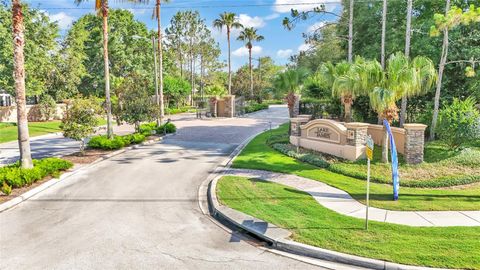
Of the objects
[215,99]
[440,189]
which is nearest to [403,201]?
[440,189]

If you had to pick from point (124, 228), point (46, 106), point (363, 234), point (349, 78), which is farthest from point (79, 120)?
point (46, 106)

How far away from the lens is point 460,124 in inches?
608

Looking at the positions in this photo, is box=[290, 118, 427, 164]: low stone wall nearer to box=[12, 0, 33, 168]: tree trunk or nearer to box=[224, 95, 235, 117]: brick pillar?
box=[12, 0, 33, 168]: tree trunk

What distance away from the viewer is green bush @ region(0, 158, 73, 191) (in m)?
12.4

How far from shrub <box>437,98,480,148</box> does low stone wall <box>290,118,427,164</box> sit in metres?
1.75

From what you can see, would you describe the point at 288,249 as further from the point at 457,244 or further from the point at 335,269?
the point at 457,244

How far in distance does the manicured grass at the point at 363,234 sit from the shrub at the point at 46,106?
32477 mm

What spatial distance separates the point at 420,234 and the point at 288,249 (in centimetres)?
312

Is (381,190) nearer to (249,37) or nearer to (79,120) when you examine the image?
(79,120)

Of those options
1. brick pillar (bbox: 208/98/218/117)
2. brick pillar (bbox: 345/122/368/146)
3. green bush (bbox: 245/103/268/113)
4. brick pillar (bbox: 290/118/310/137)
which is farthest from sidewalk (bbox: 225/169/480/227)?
green bush (bbox: 245/103/268/113)

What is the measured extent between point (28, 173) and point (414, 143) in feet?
48.5

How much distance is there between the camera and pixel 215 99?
4175 centimetres

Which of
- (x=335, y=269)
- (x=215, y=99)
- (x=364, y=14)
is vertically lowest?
(x=335, y=269)

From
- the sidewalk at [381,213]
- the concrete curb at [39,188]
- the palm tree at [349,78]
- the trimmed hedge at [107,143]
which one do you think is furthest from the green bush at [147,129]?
the sidewalk at [381,213]
